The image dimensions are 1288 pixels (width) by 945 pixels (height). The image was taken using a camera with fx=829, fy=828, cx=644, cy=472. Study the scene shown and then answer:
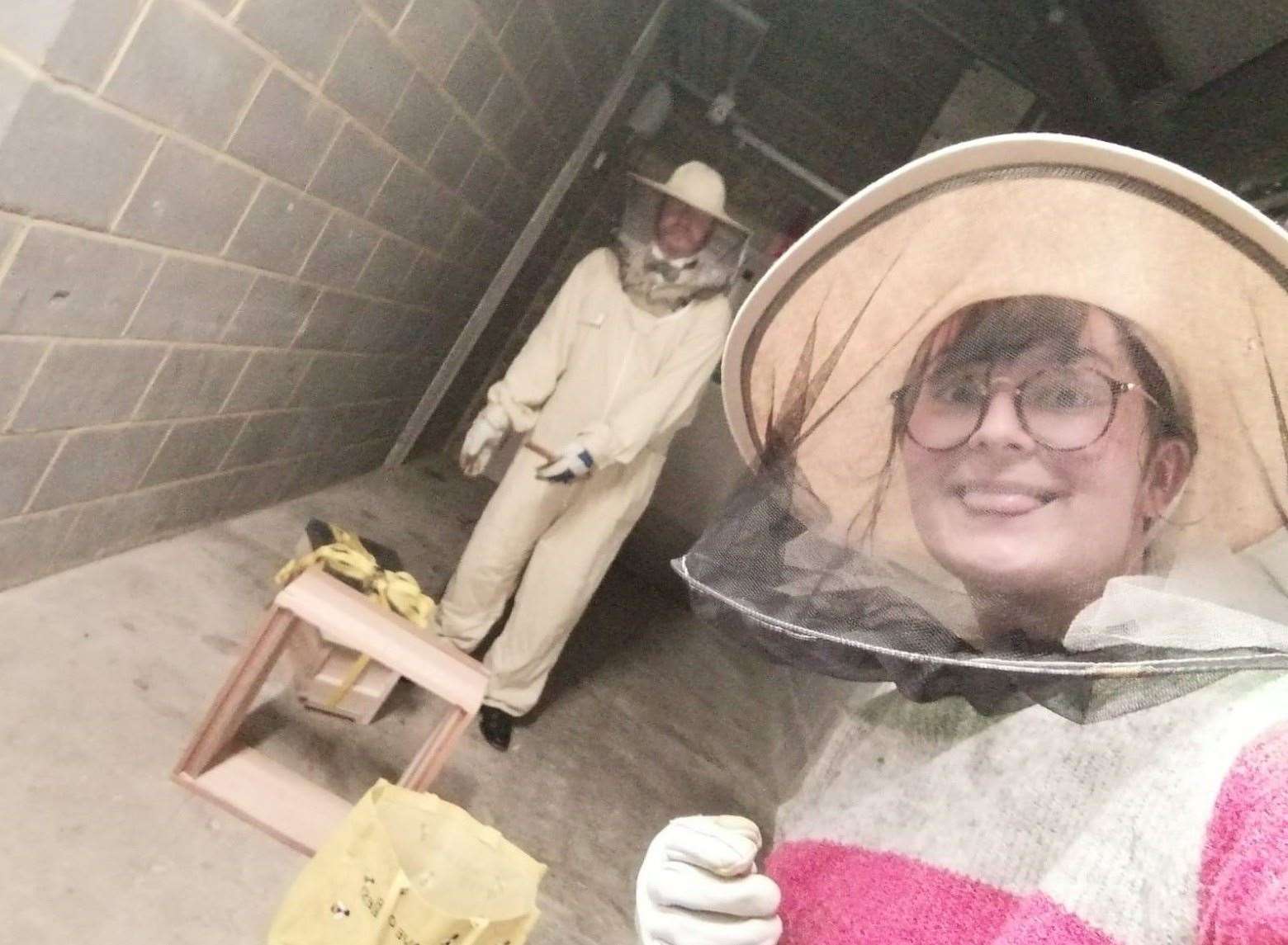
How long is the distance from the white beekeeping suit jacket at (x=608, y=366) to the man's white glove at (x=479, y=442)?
0.04 meters

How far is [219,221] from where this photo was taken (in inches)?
62.1

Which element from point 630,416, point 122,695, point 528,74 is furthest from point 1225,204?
point 528,74

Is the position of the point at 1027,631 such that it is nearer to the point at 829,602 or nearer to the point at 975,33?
the point at 829,602

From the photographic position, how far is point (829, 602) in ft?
2.83

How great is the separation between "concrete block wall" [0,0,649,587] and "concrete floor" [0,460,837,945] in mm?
172

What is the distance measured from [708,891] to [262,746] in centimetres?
132

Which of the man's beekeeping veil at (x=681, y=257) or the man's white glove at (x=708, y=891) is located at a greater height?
the man's beekeeping veil at (x=681, y=257)

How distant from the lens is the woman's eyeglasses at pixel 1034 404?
701mm

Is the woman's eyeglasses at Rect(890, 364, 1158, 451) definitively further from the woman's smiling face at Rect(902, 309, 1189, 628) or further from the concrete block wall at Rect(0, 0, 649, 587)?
the concrete block wall at Rect(0, 0, 649, 587)

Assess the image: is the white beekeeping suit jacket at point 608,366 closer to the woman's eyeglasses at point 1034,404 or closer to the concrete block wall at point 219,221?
the concrete block wall at point 219,221

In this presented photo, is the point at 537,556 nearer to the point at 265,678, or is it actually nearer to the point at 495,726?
the point at 495,726

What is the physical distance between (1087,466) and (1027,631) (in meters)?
0.15

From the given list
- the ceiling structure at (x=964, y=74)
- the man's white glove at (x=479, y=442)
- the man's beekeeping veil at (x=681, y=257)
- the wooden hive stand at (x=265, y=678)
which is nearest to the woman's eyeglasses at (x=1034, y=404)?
the wooden hive stand at (x=265, y=678)

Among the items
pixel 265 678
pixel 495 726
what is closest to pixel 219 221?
pixel 265 678
